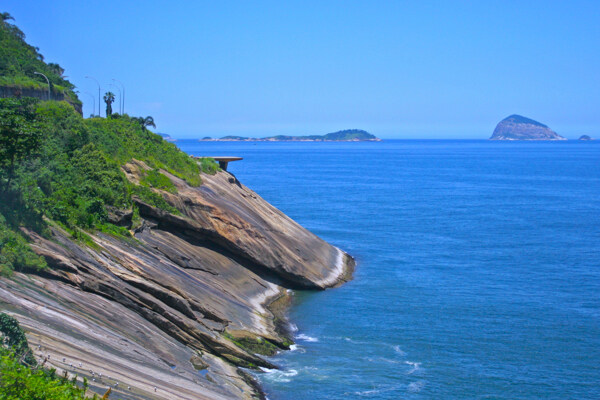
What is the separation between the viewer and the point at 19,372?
16953 mm

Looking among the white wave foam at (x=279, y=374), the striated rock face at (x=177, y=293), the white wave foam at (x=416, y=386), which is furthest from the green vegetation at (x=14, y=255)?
the white wave foam at (x=416, y=386)

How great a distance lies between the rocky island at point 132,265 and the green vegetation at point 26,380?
0.14ft

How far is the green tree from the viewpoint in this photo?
30125mm

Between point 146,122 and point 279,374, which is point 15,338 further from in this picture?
point 146,122

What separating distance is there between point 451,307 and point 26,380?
34.9 m

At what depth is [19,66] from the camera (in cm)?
6794

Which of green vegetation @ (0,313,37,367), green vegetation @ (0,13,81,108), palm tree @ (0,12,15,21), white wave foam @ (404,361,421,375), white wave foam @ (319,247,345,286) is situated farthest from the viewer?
palm tree @ (0,12,15,21)

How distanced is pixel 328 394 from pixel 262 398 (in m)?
3.45

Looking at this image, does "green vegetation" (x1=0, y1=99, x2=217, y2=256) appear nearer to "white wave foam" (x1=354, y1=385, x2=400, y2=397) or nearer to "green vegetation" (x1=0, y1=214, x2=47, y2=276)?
"green vegetation" (x1=0, y1=214, x2=47, y2=276)

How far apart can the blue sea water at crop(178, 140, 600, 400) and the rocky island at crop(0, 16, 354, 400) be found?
3.22 m

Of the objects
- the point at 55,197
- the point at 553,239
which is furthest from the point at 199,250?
the point at 553,239

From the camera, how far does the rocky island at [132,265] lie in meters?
23.4

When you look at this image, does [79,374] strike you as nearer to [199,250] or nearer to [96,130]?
[199,250]

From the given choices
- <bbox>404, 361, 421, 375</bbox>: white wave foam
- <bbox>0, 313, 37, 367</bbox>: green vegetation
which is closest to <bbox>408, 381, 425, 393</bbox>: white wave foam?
<bbox>404, 361, 421, 375</bbox>: white wave foam
